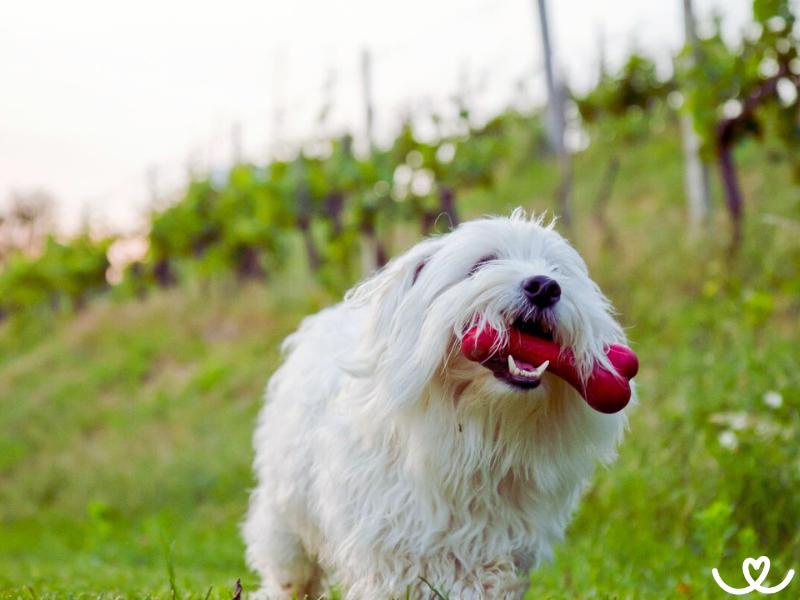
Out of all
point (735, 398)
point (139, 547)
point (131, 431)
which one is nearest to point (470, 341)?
point (735, 398)

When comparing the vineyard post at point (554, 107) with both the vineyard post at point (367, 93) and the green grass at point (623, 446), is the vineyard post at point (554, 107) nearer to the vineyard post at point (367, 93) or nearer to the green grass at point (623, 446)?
the green grass at point (623, 446)

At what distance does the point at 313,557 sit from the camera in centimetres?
468

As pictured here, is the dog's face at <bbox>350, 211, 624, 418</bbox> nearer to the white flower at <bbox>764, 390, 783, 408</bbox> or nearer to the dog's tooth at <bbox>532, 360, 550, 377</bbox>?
the dog's tooth at <bbox>532, 360, 550, 377</bbox>

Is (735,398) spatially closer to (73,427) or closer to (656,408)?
(656,408)

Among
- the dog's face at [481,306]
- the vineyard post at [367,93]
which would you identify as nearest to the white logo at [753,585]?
the dog's face at [481,306]

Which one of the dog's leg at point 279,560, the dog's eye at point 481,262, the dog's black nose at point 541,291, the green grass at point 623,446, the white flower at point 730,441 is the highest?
the dog's eye at point 481,262

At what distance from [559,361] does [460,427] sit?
0.46 m

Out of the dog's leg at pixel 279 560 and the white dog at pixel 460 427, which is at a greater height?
the white dog at pixel 460 427

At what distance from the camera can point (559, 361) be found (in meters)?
3.35

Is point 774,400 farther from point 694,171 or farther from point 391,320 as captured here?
point 694,171

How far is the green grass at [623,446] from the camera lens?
5.94 metres

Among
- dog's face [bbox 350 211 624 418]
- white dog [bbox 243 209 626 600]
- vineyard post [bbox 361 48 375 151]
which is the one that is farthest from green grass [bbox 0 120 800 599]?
vineyard post [bbox 361 48 375 151]

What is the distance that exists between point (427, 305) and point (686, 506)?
372cm

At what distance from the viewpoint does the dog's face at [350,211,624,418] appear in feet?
11.0
